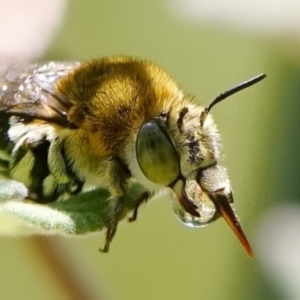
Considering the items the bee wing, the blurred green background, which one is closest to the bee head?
the bee wing

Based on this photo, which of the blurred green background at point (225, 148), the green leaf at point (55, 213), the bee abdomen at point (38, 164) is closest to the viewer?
the green leaf at point (55, 213)

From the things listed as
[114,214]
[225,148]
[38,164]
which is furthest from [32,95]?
[225,148]

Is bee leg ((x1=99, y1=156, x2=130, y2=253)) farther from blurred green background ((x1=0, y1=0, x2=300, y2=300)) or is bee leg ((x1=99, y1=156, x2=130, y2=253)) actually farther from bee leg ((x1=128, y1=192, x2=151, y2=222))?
blurred green background ((x1=0, y1=0, x2=300, y2=300))

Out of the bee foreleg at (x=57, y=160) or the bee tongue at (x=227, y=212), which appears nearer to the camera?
the bee tongue at (x=227, y=212)

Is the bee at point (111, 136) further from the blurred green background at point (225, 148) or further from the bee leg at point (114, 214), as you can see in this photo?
the blurred green background at point (225, 148)

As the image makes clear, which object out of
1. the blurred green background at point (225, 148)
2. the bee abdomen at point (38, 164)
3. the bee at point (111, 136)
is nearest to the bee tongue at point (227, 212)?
the bee at point (111, 136)

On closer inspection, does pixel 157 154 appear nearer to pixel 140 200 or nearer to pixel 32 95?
pixel 140 200

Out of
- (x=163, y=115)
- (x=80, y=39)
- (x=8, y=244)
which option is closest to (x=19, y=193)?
(x=163, y=115)

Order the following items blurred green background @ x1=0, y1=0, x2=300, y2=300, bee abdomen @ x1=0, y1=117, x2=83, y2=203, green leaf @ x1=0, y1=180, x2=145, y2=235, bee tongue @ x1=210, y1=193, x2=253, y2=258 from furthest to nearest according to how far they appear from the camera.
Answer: blurred green background @ x1=0, y1=0, x2=300, y2=300 → bee abdomen @ x1=0, y1=117, x2=83, y2=203 → bee tongue @ x1=210, y1=193, x2=253, y2=258 → green leaf @ x1=0, y1=180, x2=145, y2=235
